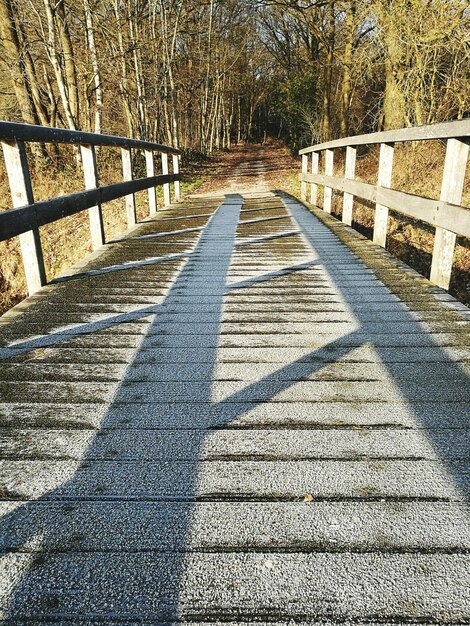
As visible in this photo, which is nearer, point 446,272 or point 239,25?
point 446,272

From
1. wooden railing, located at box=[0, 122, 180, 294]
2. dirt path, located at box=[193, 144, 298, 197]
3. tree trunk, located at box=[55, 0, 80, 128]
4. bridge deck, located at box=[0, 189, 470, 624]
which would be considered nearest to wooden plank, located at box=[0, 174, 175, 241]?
wooden railing, located at box=[0, 122, 180, 294]

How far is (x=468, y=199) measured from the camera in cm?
882

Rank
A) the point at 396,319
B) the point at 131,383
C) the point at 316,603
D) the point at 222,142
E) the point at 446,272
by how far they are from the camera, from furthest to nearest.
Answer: the point at 222,142 → the point at 446,272 → the point at 396,319 → the point at 131,383 → the point at 316,603

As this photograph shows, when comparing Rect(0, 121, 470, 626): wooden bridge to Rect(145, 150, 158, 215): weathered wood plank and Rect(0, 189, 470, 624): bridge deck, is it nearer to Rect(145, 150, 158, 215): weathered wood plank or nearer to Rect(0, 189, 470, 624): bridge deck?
Rect(0, 189, 470, 624): bridge deck

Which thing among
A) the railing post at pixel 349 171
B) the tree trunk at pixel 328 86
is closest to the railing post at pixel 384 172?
the railing post at pixel 349 171

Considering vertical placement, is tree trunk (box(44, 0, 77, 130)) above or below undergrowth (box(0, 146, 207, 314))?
above

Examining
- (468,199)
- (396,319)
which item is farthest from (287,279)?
(468,199)

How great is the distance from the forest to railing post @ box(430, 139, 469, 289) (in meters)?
6.89

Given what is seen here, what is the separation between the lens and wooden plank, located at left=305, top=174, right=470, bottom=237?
3.30m

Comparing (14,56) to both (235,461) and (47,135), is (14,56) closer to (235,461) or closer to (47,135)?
(47,135)

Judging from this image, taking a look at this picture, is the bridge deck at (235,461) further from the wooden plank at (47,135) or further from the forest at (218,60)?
the forest at (218,60)

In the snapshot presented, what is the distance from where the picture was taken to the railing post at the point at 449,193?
133 inches

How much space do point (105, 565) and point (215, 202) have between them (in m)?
10.2

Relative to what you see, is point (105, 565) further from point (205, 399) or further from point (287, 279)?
point (287, 279)
